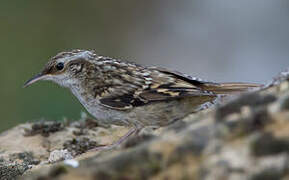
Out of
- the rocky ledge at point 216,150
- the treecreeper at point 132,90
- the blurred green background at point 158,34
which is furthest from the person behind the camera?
the blurred green background at point 158,34

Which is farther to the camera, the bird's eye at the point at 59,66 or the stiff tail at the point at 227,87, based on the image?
the bird's eye at the point at 59,66

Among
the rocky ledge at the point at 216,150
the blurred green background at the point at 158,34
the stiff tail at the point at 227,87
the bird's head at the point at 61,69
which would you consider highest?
the blurred green background at the point at 158,34

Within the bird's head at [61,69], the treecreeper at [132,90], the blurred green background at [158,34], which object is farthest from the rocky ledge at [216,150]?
the blurred green background at [158,34]

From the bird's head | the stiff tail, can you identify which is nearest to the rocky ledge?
the stiff tail

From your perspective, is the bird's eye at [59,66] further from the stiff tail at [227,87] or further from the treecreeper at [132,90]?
the stiff tail at [227,87]

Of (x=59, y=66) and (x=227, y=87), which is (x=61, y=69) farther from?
(x=227, y=87)

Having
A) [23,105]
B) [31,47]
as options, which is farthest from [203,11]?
[23,105]

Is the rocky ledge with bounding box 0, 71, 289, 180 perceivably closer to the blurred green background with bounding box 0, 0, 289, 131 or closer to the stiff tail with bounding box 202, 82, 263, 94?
the stiff tail with bounding box 202, 82, 263, 94
